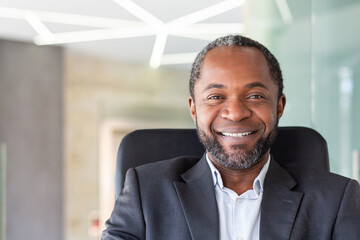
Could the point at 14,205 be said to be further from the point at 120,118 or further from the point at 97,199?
the point at 120,118

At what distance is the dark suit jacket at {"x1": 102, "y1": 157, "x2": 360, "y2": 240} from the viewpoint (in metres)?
1.42

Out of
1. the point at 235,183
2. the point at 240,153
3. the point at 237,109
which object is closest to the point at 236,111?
the point at 237,109

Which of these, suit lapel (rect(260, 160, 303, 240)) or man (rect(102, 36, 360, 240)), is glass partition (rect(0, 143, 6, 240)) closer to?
man (rect(102, 36, 360, 240))

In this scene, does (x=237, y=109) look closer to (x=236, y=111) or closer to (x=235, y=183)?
(x=236, y=111)

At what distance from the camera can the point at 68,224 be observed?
272 inches

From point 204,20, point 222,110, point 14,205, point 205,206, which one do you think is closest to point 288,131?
point 222,110

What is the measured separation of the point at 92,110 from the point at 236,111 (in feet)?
19.2

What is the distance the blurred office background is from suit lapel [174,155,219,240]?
1.34 m

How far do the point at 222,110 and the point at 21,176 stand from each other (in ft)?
15.3

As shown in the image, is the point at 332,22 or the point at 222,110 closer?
the point at 222,110

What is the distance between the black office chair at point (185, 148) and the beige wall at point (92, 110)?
16.4 ft

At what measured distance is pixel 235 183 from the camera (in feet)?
5.30

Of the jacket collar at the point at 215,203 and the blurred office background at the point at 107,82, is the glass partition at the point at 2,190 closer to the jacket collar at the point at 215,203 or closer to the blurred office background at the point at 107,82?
the blurred office background at the point at 107,82

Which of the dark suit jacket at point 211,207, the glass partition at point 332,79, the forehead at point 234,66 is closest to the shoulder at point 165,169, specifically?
the dark suit jacket at point 211,207
